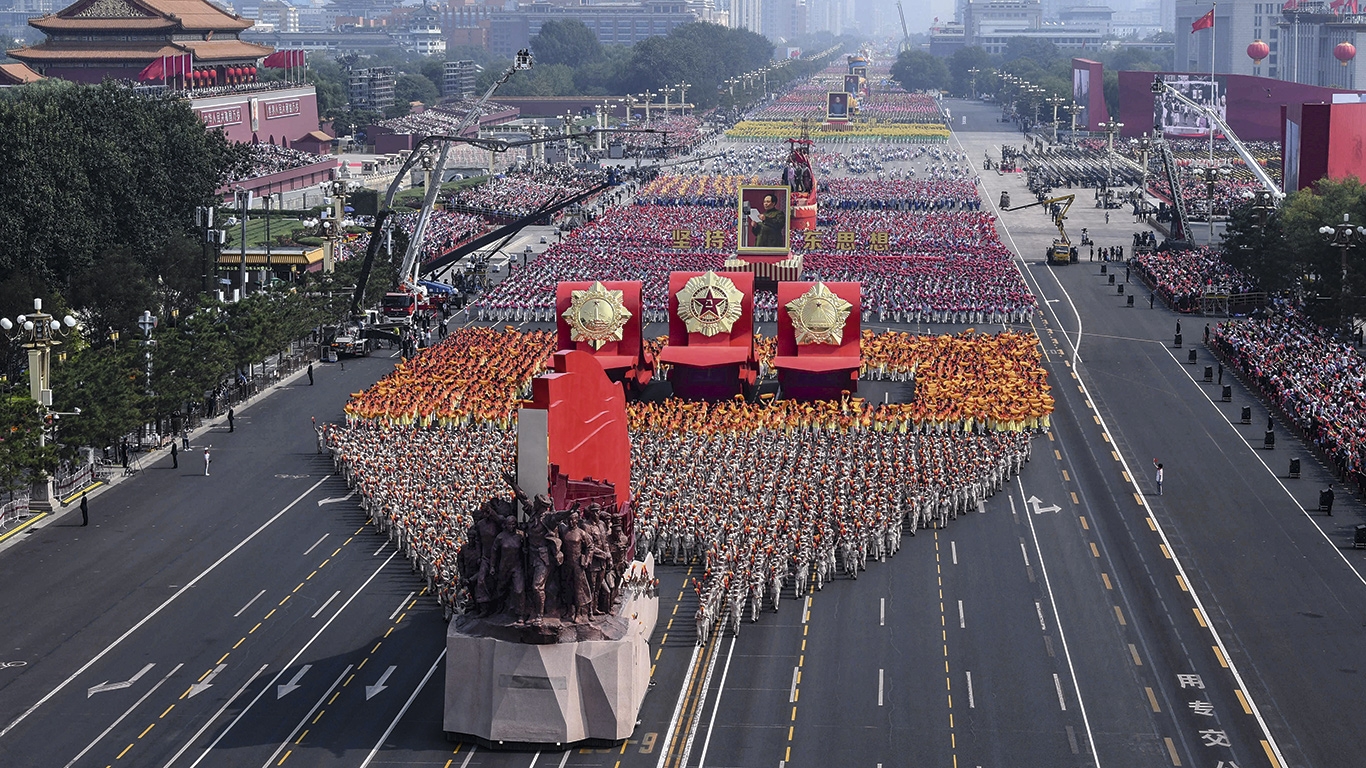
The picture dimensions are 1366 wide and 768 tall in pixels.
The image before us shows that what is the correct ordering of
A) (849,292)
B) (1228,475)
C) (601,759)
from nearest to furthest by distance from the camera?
1. (601,759)
2. (1228,475)
3. (849,292)

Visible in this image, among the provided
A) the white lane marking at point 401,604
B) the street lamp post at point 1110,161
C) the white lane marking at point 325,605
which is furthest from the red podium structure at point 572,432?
the street lamp post at point 1110,161

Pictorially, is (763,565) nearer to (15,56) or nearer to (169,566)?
(169,566)

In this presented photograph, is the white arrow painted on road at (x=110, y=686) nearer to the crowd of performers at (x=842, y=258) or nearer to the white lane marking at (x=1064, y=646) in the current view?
the white lane marking at (x=1064, y=646)

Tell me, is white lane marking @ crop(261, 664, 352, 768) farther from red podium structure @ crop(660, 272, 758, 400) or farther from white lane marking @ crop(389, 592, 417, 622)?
red podium structure @ crop(660, 272, 758, 400)

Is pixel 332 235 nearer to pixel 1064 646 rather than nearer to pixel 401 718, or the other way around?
pixel 401 718

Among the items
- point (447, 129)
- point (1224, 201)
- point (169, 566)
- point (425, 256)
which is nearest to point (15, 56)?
point (447, 129)

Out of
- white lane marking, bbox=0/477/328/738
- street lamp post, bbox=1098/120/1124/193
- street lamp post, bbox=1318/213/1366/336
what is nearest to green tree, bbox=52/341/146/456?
white lane marking, bbox=0/477/328/738
